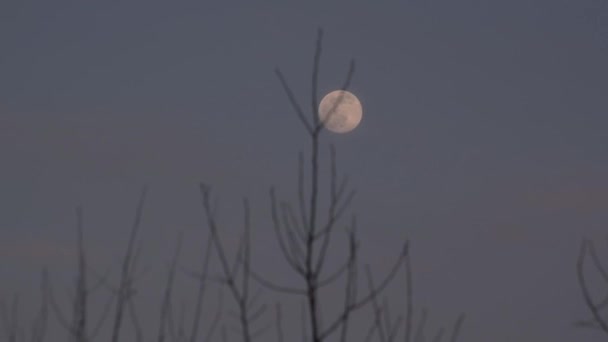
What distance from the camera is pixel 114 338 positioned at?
191 inches

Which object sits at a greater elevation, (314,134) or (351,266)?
(314,134)

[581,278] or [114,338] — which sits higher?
[581,278]

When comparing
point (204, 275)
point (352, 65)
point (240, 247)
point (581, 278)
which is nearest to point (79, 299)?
point (204, 275)

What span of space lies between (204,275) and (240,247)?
0.36 meters

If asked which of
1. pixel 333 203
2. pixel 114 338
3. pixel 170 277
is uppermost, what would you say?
pixel 333 203

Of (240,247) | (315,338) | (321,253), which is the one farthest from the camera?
(240,247)

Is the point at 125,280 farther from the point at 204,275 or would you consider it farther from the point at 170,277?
the point at 204,275

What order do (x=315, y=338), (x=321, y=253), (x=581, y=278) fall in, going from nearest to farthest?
(x=315, y=338)
(x=321, y=253)
(x=581, y=278)

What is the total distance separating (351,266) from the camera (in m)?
4.05

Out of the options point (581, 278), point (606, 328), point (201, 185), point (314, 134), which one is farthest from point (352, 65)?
point (606, 328)

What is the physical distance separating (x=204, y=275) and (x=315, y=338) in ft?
4.84

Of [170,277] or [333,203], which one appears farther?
[170,277]

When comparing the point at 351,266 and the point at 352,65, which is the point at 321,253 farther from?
the point at 352,65

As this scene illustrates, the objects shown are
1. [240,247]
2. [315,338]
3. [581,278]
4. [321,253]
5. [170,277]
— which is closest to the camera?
[315,338]
